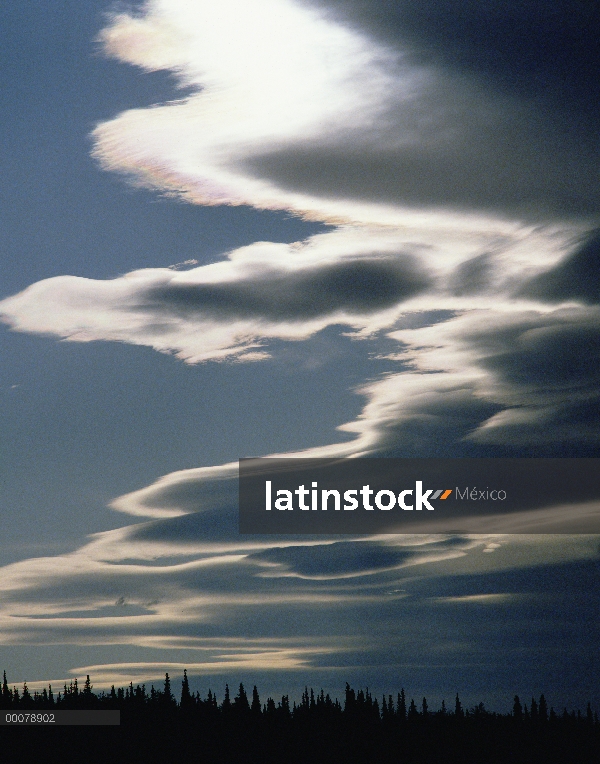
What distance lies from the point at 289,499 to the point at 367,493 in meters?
8.59

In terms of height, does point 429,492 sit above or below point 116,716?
above

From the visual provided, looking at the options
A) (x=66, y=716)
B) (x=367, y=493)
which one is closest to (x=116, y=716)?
(x=66, y=716)

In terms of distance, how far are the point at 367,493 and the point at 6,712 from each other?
44.6 m

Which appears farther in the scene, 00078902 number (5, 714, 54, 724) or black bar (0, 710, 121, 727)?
black bar (0, 710, 121, 727)

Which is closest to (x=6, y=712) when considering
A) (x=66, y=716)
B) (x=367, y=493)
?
(x=66, y=716)

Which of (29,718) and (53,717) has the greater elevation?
(53,717)

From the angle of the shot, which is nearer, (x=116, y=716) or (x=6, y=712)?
(x=6, y=712)

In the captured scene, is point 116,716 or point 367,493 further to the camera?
point 116,716

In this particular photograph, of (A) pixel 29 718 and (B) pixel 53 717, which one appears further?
(A) pixel 29 718

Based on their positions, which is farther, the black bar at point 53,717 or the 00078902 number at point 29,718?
the black bar at point 53,717

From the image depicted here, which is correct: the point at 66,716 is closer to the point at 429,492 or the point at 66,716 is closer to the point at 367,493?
the point at 367,493

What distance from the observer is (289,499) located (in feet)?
282

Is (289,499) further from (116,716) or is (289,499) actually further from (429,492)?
(116,716)

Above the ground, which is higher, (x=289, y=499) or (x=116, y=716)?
(x=289, y=499)
